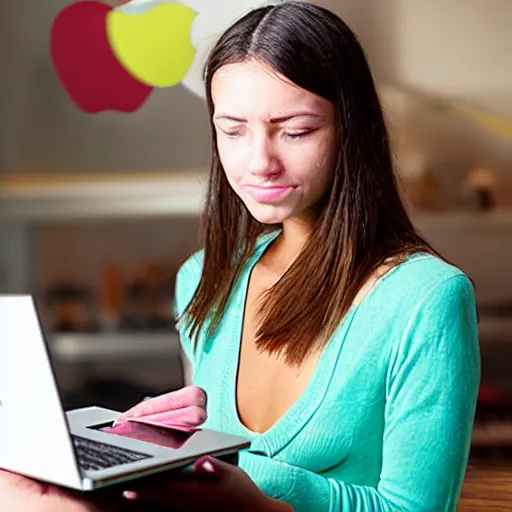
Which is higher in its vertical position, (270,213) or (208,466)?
(270,213)

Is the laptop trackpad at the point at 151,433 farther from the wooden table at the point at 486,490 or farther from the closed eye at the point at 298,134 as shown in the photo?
the wooden table at the point at 486,490

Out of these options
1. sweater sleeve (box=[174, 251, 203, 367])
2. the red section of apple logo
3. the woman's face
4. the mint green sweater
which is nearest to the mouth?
the woman's face

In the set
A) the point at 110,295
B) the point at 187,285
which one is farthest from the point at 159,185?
the point at 187,285

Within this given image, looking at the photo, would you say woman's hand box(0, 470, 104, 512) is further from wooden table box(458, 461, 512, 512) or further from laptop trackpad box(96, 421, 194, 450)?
wooden table box(458, 461, 512, 512)

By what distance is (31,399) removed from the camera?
0.64 metres

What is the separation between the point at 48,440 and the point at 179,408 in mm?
181

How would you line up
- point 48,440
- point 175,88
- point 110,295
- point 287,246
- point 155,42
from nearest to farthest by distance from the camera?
point 48,440 < point 287,246 < point 155,42 < point 175,88 < point 110,295

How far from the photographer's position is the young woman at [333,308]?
75 centimetres

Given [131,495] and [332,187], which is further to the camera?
[332,187]

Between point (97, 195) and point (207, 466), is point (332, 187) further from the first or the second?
point (97, 195)

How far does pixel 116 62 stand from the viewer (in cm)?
171

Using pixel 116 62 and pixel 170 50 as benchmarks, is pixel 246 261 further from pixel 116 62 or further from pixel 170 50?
pixel 116 62

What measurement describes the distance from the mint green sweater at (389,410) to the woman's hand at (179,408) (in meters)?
0.07

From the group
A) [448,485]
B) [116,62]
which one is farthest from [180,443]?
[116,62]
